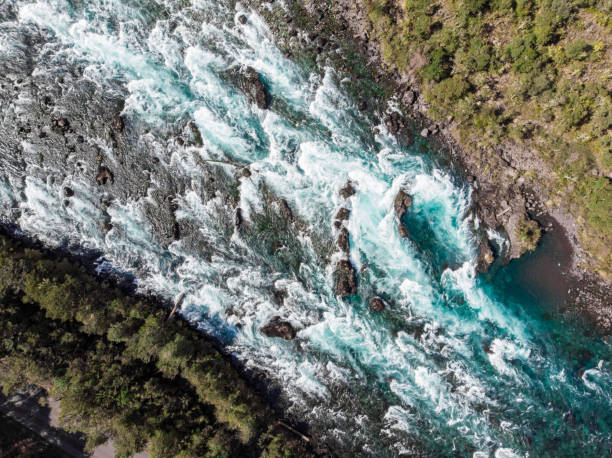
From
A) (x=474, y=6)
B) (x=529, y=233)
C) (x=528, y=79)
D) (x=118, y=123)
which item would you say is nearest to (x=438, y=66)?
(x=474, y=6)

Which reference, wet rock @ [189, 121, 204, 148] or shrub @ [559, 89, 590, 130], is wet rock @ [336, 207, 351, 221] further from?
shrub @ [559, 89, 590, 130]

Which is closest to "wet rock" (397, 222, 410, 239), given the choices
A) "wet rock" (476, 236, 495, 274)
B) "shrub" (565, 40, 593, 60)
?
"wet rock" (476, 236, 495, 274)

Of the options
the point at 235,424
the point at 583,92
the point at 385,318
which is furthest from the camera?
the point at 385,318

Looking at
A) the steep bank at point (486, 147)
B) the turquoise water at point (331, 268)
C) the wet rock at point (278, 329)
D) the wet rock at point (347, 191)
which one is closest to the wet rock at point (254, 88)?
the turquoise water at point (331, 268)

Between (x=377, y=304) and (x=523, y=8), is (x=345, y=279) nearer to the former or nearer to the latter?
(x=377, y=304)

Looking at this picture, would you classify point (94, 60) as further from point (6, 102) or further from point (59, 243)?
point (59, 243)

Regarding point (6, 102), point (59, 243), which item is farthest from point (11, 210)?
point (6, 102)
